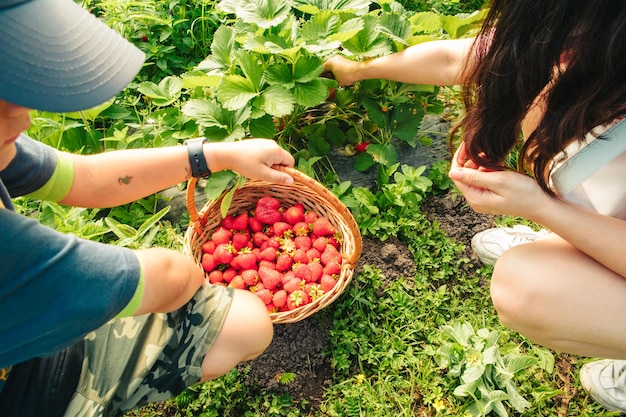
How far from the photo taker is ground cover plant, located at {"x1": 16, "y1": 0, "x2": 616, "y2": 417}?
1.60 metres

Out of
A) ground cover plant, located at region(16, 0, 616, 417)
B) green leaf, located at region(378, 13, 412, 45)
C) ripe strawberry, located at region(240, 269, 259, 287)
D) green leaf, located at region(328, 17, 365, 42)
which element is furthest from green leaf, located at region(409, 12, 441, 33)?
ripe strawberry, located at region(240, 269, 259, 287)

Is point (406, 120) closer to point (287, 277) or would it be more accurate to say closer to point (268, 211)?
point (268, 211)

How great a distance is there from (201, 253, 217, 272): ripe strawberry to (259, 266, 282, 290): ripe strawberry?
0.59 ft

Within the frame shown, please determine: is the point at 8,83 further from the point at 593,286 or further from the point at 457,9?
the point at 457,9

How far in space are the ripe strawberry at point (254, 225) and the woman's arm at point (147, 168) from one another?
1.27 ft

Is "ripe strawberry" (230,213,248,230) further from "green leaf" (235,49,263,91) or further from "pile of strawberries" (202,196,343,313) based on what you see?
"green leaf" (235,49,263,91)

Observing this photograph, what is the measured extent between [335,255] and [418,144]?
0.80 m

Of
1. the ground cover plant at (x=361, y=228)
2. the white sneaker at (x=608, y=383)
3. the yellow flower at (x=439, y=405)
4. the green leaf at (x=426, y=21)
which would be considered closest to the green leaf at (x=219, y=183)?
the ground cover plant at (x=361, y=228)

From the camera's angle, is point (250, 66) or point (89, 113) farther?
point (89, 113)

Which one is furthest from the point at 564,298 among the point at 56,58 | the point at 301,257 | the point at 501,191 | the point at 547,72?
the point at 56,58

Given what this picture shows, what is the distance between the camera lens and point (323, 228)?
176cm

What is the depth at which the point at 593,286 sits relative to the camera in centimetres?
129

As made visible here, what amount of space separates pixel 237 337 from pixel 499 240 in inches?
41.9

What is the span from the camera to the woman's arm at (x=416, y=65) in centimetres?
165
